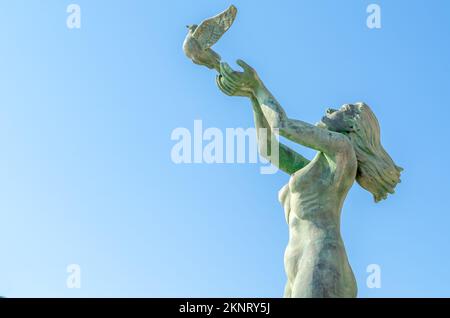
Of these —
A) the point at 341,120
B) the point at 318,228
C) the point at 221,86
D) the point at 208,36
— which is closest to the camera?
the point at 318,228

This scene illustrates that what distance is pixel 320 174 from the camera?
36.8 feet

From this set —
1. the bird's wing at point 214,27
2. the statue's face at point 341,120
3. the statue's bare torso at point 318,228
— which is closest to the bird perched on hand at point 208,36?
the bird's wing at point 214,27

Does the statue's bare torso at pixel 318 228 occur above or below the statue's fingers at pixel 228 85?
below

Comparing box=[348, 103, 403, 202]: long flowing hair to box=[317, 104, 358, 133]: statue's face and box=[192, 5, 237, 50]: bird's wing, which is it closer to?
box=[317, 104, 358, 133]: statue's face

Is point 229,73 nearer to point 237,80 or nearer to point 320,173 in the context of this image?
point 237,80

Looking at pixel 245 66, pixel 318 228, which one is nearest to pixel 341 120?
pixel 245 66

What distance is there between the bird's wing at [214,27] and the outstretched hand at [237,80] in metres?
0.34

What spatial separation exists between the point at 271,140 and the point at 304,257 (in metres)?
1.71

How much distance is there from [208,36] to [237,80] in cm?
65

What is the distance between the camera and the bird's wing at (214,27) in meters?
11.8

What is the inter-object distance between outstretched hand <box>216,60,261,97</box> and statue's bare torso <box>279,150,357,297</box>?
1151 mm

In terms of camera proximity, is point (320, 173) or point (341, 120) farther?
point (341, 120)

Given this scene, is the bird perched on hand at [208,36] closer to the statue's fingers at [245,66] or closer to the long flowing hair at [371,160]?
the statue's fingers at [245,66]

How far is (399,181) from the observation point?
11516 millimetres
